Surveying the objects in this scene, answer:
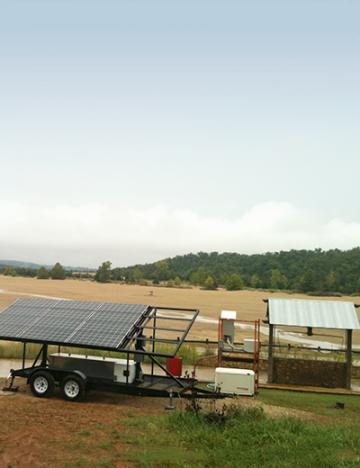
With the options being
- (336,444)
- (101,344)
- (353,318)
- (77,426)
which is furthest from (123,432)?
(353,318)

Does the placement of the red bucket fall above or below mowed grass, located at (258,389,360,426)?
above

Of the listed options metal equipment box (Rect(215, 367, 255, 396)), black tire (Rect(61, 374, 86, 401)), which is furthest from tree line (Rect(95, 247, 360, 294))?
black tire (Rect(61, 374, 86, 401))

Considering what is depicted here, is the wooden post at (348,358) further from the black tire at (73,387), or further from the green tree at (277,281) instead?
the green tree at (277,281)

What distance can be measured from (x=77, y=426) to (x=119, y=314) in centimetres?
486


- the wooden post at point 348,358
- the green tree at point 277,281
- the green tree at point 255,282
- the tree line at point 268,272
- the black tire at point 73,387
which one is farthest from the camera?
the green tree at point 255,282

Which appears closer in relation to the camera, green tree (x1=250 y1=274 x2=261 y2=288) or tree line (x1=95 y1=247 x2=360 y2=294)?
tree line (x1=95 y1=247 x2=360 y2=294)

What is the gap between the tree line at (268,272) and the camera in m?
113

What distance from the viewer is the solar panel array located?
14.8 meters

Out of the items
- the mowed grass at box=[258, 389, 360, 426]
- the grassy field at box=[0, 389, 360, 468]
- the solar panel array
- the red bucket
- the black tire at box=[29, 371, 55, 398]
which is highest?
the solar panel array

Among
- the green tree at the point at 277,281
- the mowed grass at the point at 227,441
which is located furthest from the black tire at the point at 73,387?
the green tree at the point at 277,281

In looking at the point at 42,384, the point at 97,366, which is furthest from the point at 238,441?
the point at 42,384

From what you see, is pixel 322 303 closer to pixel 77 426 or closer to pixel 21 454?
pixel 77 426

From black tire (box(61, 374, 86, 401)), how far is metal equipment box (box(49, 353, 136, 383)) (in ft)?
2.67

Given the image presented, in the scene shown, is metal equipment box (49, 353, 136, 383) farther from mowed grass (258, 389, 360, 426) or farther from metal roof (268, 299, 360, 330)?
metal roof (268, 299, 360, 330)
